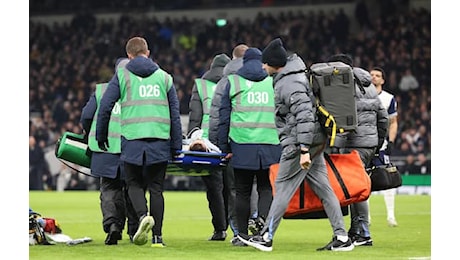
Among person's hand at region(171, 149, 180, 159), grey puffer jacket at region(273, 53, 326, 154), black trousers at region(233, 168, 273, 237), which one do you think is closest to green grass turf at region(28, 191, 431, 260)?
black trousers at region(233, 168, 273, 237)

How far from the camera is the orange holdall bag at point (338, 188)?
1177cm

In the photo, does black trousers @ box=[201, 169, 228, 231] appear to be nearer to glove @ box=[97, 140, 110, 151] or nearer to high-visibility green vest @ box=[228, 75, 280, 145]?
high-visibility green vest @ box=[228, 75, 280, 145]

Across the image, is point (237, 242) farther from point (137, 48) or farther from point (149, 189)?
point (137, 48)

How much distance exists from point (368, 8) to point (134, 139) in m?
31.3

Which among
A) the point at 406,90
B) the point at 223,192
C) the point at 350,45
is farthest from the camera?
the point at 350,45

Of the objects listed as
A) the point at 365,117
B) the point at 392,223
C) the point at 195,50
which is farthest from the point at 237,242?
the point at 195,50

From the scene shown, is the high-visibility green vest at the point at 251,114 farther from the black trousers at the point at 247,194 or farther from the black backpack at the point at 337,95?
the black backpack at the point at 337,95

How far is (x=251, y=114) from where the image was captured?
41.0ft

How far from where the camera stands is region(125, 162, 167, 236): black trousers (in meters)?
11.8

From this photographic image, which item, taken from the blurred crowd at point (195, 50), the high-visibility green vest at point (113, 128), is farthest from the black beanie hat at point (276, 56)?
the blurred crowd at point (195, 50)

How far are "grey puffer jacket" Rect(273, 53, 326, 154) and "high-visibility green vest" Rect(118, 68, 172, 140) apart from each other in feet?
4.01
